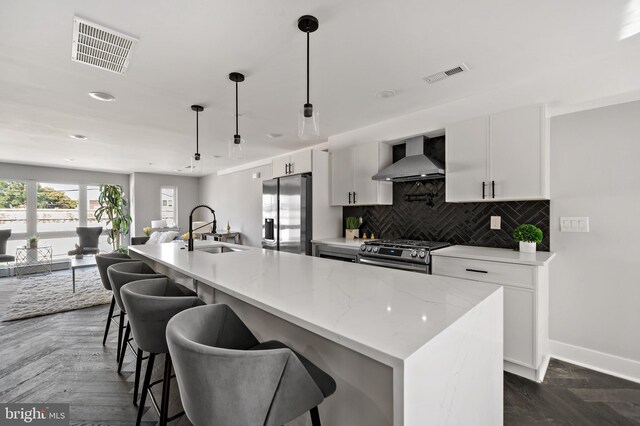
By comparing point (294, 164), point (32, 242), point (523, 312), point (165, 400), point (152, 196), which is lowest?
point (165, 400)

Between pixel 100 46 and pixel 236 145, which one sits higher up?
pixel 100 46

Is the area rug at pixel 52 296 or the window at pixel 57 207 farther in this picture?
the window at pixel 57 207

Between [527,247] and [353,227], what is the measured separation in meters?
2.12

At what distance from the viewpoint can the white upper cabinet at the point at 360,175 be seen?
12.2ft

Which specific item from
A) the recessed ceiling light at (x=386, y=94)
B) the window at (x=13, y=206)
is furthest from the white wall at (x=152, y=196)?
the recessed ceiling light at (x=386, y=94)

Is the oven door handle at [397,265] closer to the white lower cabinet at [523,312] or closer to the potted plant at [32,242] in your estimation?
the white lower cabinet at [523,312]

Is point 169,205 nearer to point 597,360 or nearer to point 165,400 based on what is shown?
point 165,400

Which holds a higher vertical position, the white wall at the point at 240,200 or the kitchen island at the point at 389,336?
the white wall at the point at 240,200

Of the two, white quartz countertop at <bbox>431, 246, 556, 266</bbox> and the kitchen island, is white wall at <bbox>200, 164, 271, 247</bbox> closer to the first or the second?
white quartz countertop at <bbox>431, 246, 556, 266</bbox>

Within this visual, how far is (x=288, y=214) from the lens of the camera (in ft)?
13.9

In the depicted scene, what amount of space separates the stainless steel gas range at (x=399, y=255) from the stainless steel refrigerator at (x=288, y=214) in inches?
39.8

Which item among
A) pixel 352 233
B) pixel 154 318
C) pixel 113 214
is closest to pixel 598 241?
pixel 352 233

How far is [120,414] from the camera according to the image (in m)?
1.89

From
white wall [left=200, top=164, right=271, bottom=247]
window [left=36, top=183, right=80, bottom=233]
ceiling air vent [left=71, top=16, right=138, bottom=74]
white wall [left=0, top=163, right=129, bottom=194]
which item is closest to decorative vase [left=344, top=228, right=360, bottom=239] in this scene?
white wall [left=200, top=164, right=271, bottom=247]
